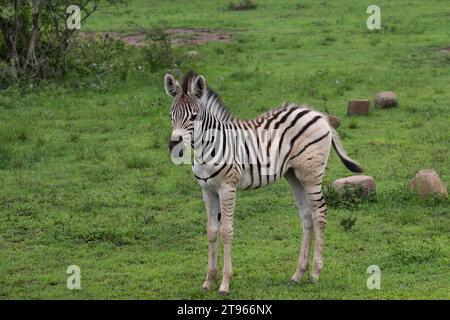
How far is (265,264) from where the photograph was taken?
919 centimetres

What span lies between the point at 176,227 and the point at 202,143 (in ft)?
8.53

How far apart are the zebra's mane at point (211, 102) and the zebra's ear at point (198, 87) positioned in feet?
0.15

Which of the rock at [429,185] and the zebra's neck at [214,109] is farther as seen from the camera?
the rock at [429,185]

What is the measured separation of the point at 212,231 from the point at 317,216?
1.01 m

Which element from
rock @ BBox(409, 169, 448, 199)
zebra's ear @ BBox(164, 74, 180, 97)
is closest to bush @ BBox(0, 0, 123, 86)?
rock @ BBox(409, 169, 448, 199)

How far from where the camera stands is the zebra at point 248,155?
801cm

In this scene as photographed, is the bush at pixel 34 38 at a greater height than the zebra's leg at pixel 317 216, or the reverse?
the bush at pixel 34 38

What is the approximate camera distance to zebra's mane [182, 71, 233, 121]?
26.3ft

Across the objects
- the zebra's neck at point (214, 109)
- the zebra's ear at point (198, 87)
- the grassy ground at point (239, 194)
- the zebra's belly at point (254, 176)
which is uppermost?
the zebra's ear at point (198, 87)

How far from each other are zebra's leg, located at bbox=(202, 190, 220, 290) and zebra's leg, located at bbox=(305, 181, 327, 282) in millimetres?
887

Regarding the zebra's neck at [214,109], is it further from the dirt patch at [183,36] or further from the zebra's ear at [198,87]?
the dirt patch at [183,36]

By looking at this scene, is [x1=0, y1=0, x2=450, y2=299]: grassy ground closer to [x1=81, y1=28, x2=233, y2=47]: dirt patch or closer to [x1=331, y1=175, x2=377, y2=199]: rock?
[x1=331, y1=175, x2=377, y2=199]: rock

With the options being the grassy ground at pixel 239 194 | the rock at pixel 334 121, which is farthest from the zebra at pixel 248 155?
the rock at pixel 334 121

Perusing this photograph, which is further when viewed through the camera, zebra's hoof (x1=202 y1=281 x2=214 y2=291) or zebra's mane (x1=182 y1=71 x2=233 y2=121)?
zebra's hoof (x1=202 y1=281 x2=214 y2=291)
